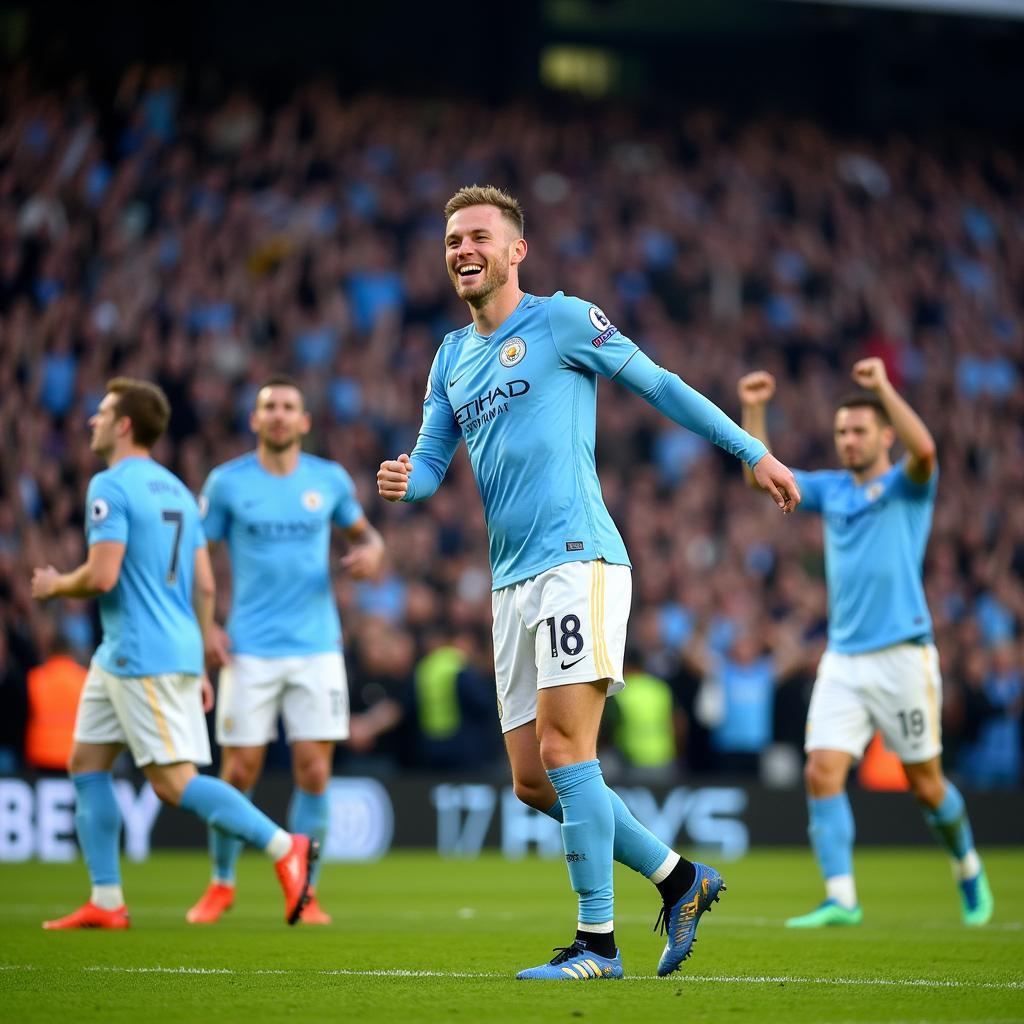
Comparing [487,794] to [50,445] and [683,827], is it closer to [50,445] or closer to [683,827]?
[683,827]

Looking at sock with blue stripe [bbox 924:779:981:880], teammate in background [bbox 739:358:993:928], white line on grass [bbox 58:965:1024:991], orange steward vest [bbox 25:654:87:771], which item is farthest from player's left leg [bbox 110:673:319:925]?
orange steward vest [bbox 25:654:87:771]

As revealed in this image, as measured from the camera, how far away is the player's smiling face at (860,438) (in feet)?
31.4

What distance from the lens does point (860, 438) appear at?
31.4ft

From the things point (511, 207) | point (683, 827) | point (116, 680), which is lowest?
point (683, 827)

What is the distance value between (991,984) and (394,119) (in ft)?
64.2

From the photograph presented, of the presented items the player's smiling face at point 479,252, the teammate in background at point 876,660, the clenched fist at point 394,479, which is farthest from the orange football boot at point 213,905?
the player's smiling face at point 479,252

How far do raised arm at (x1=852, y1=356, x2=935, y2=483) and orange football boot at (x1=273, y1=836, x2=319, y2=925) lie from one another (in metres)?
3.26

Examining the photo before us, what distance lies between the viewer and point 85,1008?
5332mm

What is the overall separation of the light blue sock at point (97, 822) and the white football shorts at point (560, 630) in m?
2.99

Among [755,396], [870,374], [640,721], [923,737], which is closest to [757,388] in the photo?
[755,396]

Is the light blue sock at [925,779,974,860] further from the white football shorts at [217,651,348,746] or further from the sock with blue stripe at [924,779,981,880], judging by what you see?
the white football shorts at [217,651,348,746]

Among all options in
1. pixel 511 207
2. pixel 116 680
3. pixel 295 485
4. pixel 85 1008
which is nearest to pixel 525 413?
pixel 511 207

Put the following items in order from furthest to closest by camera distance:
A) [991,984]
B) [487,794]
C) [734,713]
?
[734,713] < [487,794] < [991,984]

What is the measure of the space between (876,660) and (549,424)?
3.93 metres
